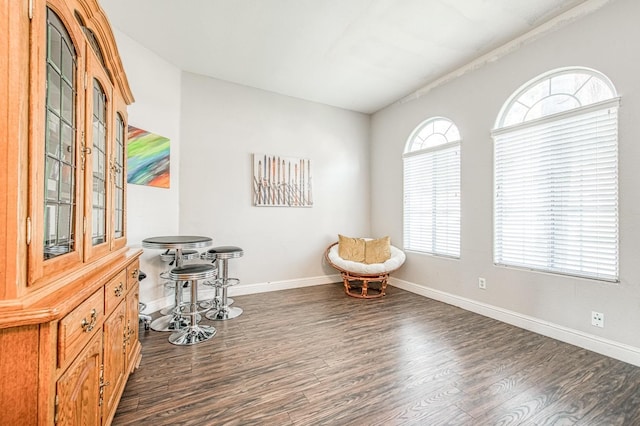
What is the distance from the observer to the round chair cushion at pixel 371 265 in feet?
12.5

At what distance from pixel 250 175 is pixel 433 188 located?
2579 millimetres

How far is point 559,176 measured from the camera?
2.60 m

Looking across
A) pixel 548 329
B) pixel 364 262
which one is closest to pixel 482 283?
pixel 548 329

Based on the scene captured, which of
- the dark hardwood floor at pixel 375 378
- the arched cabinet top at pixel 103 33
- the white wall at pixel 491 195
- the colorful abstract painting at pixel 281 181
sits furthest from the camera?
the colorful abstract painting at pixel 281 181

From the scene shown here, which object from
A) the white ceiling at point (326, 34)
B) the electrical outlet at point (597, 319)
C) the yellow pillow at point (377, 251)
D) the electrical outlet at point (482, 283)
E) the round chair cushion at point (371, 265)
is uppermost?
the white ceiling at point (326, 34)

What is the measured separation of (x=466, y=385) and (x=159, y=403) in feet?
6.42

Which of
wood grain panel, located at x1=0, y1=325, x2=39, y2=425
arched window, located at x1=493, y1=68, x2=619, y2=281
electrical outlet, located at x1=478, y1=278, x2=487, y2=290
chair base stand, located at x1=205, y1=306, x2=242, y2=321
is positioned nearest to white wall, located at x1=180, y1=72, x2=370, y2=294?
chair base stand, located at x1=205, y1=306, x2=242, y2=321

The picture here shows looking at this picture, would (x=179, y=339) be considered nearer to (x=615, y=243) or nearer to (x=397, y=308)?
(x=397, y=308)

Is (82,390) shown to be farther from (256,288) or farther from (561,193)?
(561,193)

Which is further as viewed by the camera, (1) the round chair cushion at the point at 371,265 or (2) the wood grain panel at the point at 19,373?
(1) the round chair cushion at the point at 371,265

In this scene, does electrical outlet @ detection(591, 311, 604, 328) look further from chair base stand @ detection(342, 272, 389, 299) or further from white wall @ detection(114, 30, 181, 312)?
white wall @ detection(114, 30, 181, 312)

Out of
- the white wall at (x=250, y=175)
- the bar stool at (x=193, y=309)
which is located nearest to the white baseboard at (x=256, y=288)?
the white wall at (x=250, y=175)

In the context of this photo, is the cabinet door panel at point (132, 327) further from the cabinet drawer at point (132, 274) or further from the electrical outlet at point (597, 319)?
the electrical outlet at point (597, 319)

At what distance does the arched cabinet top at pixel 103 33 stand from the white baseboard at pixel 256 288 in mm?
2279
